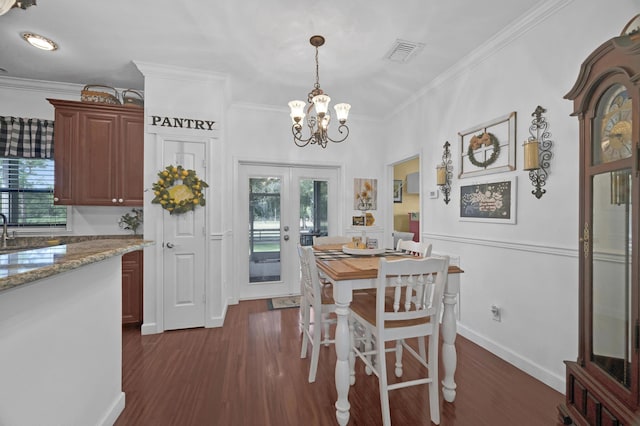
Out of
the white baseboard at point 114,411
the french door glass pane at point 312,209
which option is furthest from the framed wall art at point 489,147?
the white baseboard at point 114,411

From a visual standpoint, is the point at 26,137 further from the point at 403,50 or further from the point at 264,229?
the point at 403,50

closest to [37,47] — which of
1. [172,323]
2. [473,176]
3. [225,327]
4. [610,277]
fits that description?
[172,323]

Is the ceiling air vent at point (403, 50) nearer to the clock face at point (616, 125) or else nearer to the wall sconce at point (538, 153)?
the wall sconce at point (538, 153)

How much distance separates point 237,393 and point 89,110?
3.32 meters

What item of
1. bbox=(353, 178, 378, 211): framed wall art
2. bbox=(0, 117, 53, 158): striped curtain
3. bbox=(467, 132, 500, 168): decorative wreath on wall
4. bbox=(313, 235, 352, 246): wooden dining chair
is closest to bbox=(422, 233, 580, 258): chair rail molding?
bbox=(467, 132, 500, 168): decorative wreath on wall

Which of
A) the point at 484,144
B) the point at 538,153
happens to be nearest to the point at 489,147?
the point at 484,144

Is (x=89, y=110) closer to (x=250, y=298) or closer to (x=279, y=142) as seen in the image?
(x=279, y=142)

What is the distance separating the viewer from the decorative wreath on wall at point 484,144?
2569mm

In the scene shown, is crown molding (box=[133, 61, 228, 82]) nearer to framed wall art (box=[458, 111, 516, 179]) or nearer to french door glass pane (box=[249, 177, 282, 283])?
french door glass pane (box=[249, 177, 282, 283])

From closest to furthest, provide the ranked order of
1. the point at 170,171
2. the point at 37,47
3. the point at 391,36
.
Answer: the point at 391,36, the point at 37,47, the point at 170,171

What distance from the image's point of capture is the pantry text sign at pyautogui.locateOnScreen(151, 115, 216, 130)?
3055 mm

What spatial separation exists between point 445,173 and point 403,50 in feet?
4.51

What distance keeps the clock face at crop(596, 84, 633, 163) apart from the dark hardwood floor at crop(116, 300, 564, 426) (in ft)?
5.35

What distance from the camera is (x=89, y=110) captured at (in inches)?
121
